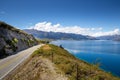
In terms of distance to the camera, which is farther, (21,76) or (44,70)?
(21,76)

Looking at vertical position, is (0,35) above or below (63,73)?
above

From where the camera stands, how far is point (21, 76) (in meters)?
23.6

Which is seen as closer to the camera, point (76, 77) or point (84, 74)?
point (76, 77)

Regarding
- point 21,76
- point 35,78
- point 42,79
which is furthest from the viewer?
point 21,76

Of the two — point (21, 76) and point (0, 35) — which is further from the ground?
point (0, 35)

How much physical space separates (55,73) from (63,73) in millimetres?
1116

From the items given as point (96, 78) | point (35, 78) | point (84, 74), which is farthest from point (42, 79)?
point (96, 78)

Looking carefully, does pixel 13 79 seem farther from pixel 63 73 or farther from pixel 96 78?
pixel 96 78

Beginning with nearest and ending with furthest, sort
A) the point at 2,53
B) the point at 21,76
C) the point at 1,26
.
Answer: the point at 21,76 → the point at 2,53 → the point at 1,26

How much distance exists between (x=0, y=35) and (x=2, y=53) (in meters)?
9.34

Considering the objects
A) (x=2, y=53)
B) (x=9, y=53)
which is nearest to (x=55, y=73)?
(x=2, y=53)

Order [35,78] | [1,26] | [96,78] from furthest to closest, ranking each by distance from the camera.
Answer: [1,26]
[35,78]
[96,78]

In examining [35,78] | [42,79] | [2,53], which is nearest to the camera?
[42,79]

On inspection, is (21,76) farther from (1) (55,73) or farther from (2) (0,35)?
(2) (0,35)
